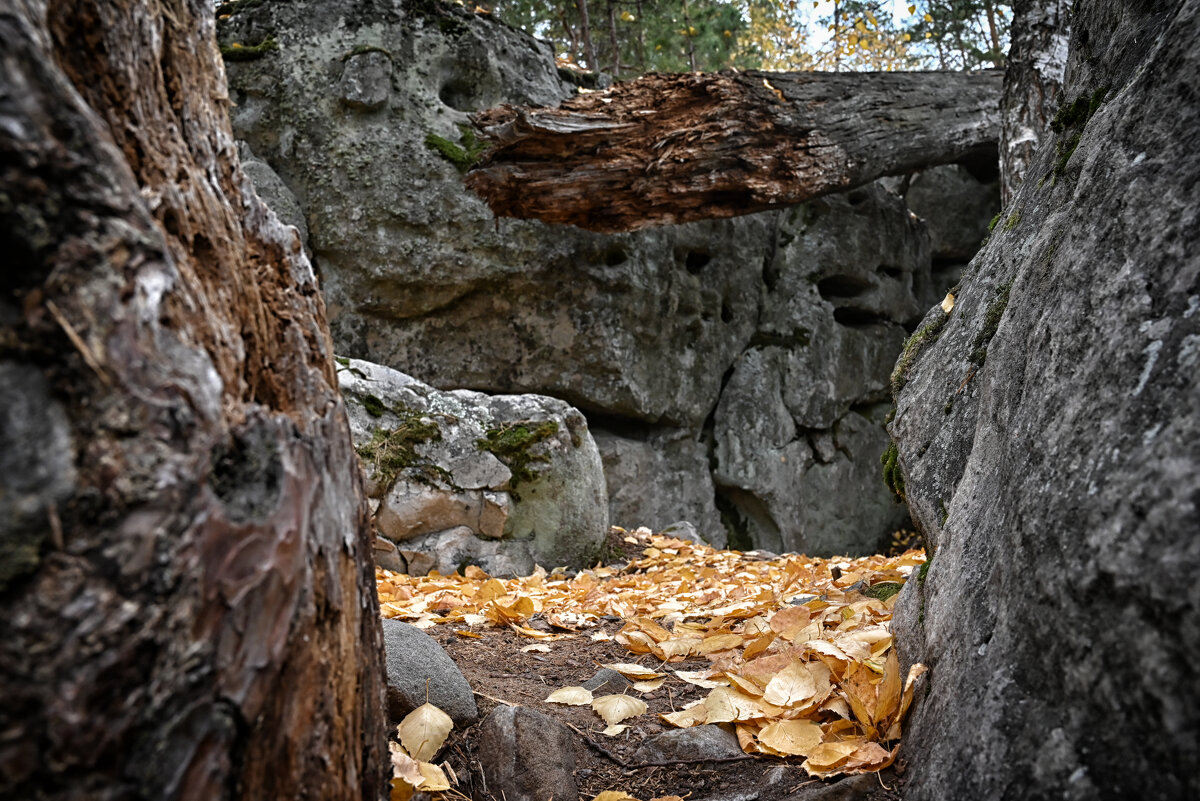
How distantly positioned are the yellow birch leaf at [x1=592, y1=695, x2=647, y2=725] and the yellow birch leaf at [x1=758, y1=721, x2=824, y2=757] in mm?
337

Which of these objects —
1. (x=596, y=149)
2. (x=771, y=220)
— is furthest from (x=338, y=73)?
(x=771, y=220)

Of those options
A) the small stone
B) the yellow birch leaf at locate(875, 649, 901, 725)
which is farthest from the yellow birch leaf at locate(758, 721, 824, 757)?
the small stone

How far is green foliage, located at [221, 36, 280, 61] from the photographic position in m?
6.68

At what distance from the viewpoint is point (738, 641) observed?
2246 mm

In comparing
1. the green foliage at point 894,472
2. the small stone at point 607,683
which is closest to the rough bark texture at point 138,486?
the small stone at point 607,683

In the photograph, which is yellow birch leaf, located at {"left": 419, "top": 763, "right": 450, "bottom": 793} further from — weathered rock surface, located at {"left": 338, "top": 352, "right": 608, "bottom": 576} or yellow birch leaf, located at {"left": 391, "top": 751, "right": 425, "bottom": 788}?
weathered rock surface, located at {"left": 338, "top": 352, "right": 608, "bottom": 576}

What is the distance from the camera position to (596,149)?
5.84m

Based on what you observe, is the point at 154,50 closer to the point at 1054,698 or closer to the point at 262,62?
the point at 1054,698

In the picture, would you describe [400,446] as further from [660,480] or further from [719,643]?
[660,480]

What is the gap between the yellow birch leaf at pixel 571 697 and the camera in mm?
1950

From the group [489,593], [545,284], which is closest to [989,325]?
[489,593]

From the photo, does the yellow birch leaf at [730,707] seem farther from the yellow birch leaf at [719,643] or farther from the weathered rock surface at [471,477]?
the weathered rock surface at [471,477]

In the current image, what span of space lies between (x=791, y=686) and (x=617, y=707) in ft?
1.36

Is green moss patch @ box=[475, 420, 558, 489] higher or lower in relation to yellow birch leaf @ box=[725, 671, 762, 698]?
higher
